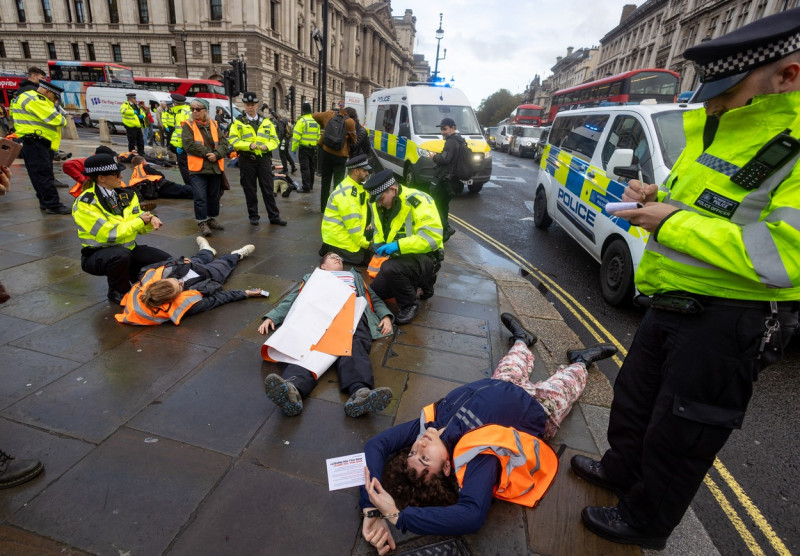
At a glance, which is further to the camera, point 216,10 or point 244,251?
point 216,10

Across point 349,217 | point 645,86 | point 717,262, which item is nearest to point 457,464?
point 717,262

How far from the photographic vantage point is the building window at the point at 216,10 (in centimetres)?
3922

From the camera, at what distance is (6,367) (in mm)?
2781

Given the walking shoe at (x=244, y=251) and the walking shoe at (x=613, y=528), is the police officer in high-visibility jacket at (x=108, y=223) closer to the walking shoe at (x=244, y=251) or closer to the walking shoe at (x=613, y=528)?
the walking shoe at (x=244, y=251)

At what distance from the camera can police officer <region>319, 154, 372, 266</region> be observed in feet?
15.0

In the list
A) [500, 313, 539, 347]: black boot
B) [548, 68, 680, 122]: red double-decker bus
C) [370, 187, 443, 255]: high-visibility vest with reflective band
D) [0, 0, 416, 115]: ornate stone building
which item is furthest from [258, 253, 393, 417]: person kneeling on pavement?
[0, 0, 416, 115]: ornate stone building

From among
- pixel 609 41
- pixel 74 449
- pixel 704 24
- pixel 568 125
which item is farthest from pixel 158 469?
pixel 609 41

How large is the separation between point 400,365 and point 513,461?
142 centimetres

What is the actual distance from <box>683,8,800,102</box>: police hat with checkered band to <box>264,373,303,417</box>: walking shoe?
2.37 meters

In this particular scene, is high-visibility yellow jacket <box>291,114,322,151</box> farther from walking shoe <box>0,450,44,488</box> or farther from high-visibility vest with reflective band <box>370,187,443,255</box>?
walking shoe <box>0,450,44,488</box>

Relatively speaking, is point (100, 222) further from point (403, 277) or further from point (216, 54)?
point (216, 54)

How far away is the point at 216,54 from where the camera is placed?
4000 cm

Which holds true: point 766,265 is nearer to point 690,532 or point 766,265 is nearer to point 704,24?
point 690,532

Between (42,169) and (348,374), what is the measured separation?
6.90 m
